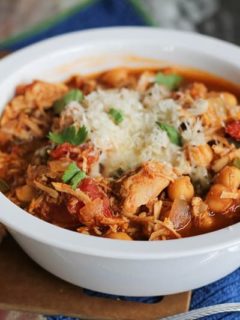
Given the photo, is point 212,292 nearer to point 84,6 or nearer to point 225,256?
point 225,256

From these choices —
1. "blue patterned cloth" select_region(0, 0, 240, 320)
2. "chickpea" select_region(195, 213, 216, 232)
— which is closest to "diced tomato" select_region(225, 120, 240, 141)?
"chickpea" select_region(195, 213, 216, 232)

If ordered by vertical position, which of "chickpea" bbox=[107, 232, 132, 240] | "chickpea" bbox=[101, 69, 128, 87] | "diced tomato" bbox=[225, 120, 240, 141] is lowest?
"chickpea" bbox=[101, 69, 128, 87]

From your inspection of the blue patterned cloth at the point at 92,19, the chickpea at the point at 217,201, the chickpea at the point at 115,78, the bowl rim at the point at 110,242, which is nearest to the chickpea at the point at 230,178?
the chickpea at the point at 217,201

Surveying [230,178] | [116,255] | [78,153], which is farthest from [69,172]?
[230,178]

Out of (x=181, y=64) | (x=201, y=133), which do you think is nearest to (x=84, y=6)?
(x=181, y=64)

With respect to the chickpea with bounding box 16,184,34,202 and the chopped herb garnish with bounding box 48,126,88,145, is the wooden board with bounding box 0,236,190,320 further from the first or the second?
the chopped herb garnish with bounding box 48,126,88,145

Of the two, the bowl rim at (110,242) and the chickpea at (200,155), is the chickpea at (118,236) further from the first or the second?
the chickpea at (200,155)

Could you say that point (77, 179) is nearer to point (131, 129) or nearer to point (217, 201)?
point (131, 129)
